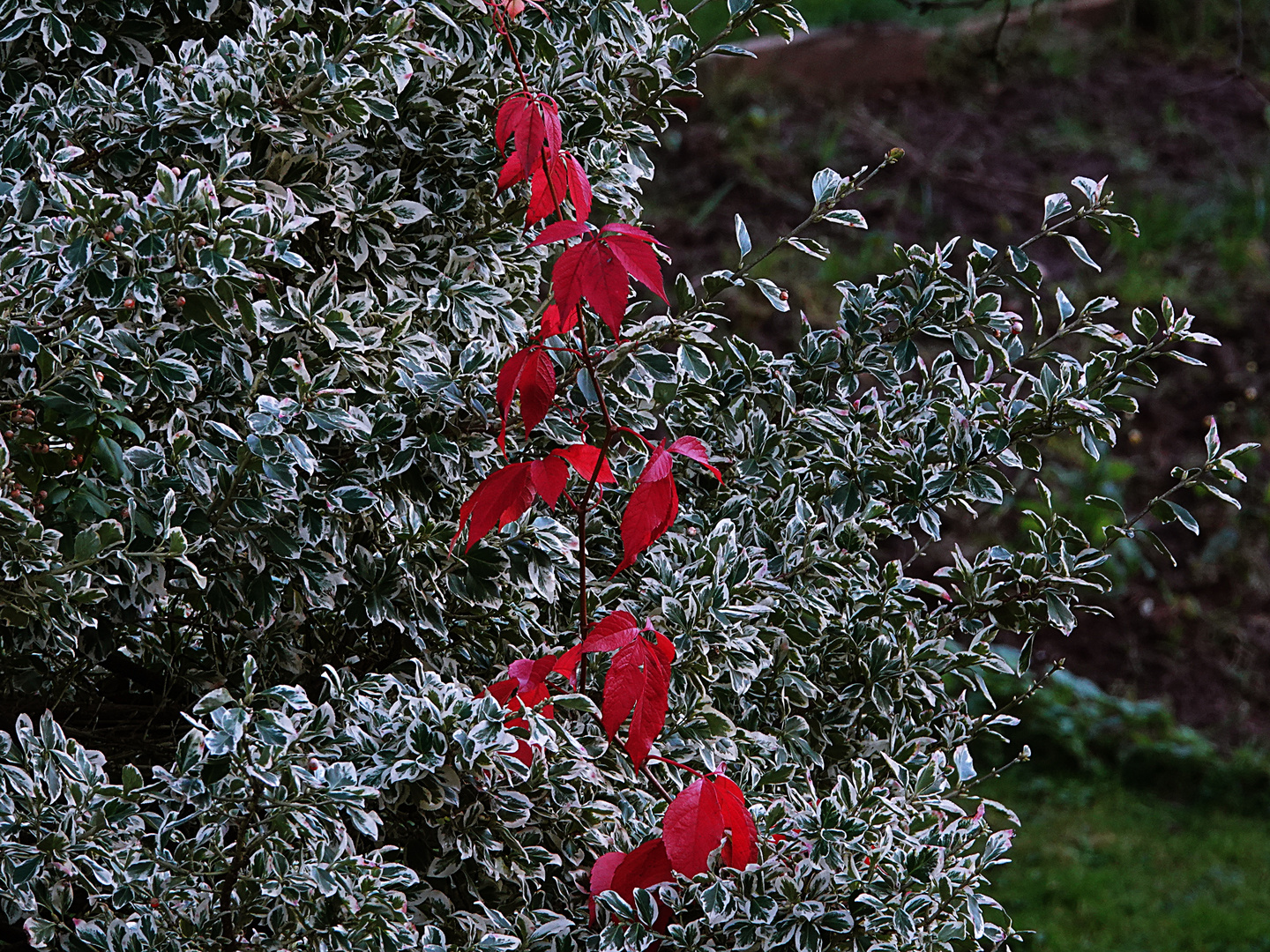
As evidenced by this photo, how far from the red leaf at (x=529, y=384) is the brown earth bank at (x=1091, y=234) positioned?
3154 millimetres

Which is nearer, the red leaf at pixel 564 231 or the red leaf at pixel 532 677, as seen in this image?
the red leaf at pixel 564 231

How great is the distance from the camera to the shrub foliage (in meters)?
1.52

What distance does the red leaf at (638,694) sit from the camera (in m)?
1.53

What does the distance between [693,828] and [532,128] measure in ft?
3.02

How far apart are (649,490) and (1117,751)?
10.7 ft

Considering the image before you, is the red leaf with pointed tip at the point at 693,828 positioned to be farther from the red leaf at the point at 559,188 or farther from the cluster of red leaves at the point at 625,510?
the red leaf at the point at 559,188

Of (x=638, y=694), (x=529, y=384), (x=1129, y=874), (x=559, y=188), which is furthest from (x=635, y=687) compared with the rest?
(x=1129, y=874)

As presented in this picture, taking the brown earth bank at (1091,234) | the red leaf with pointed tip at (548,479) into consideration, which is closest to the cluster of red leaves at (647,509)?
the red leaf with pointed tip at (548,479)

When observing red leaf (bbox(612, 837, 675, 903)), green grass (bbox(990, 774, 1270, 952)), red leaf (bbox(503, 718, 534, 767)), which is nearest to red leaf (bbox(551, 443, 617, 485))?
red leaf (bbox(503, 718, 534, 767))

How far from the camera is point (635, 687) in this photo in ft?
5.06

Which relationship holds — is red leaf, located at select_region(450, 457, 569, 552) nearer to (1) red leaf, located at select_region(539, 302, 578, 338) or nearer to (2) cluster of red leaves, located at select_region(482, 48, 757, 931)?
(2) cluster of red leaves, located at select_region(482, 48, 757, 931)

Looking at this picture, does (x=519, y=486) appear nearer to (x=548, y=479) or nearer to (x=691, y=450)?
→ (x=548, y=479)

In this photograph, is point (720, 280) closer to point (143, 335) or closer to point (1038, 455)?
point (1038, 455)

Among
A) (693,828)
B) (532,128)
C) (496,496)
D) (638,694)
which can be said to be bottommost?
(693,828)
